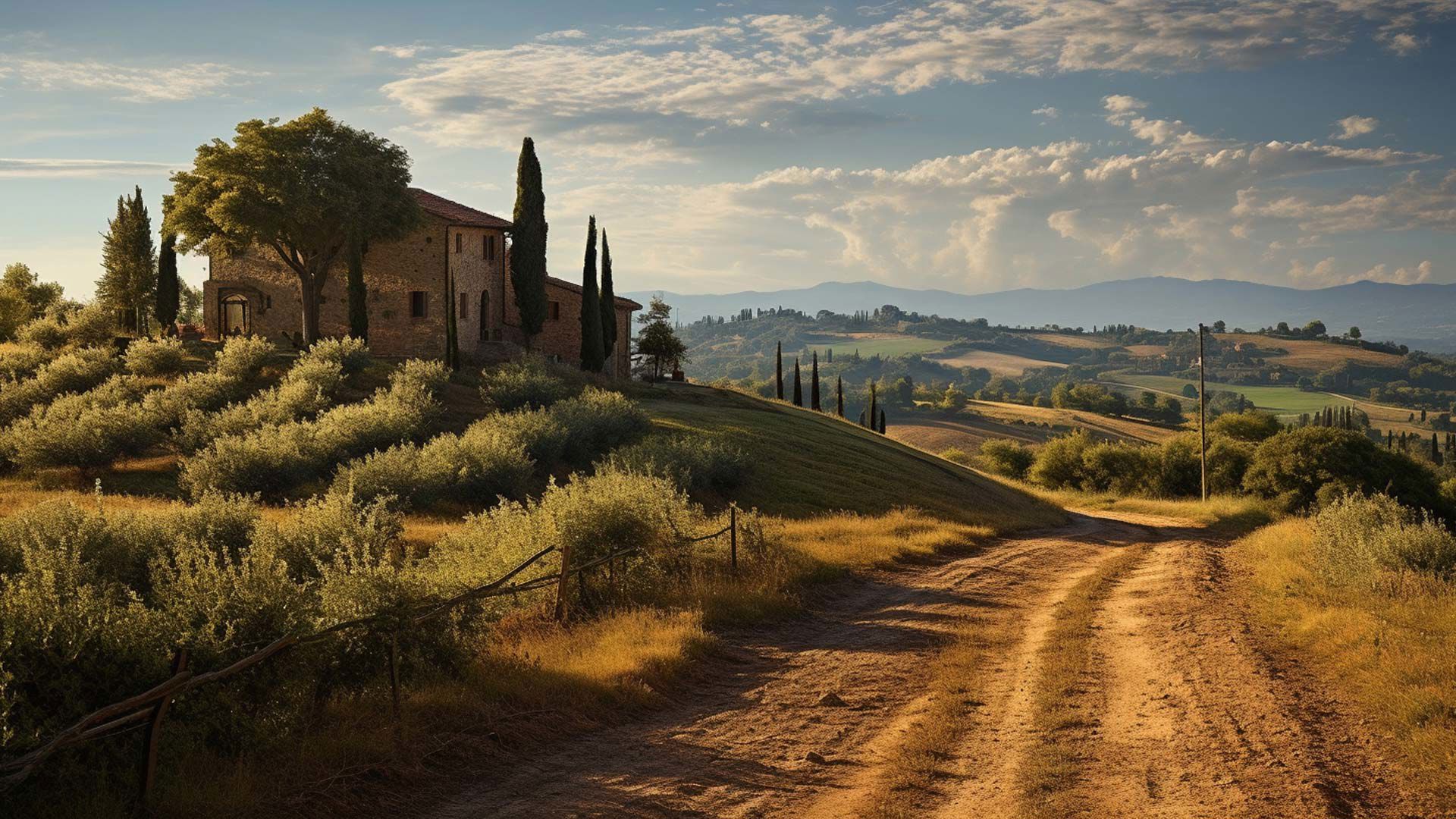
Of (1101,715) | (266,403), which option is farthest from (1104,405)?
(1101,715)

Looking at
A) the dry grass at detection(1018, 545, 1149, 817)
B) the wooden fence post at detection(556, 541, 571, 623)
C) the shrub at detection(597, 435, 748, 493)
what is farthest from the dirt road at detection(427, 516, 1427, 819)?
the shrub at detection(597, 435, 748, 493)

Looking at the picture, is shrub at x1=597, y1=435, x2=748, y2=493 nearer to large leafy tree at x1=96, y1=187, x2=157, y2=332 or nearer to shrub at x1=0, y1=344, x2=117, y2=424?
shrub at x1=0, y1=344, x2=117, y2=424

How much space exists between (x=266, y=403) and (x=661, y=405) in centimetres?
1909

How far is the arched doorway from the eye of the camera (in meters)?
58.6

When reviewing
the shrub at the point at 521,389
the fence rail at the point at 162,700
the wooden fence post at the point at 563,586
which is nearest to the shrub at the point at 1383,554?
the wooden fence post at the point at 563,586

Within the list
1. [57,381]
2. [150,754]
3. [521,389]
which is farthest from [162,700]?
[57,381]

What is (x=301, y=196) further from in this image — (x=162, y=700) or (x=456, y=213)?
(x=162, y=700)

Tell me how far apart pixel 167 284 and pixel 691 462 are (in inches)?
1507

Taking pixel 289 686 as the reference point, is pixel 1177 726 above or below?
below

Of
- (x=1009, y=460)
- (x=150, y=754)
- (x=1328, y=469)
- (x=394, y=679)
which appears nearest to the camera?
(x=150, y=754)

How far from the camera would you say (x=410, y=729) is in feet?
33.8

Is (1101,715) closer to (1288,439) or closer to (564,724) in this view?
(564,724)

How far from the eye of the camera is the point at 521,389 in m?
43.7

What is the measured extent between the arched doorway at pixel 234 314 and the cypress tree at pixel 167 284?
275 centimetres
